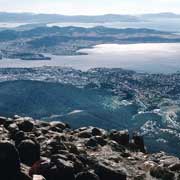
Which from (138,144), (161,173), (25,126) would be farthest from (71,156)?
(138,144)

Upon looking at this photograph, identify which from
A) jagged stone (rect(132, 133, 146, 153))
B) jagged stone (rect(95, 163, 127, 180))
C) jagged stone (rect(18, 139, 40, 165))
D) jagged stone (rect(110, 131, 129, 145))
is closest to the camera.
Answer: jagged stone (rect(95, 163, 127, 180))

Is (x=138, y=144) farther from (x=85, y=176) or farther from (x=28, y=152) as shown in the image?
(x=85, y=176)

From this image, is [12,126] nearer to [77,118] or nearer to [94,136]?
[94,136]

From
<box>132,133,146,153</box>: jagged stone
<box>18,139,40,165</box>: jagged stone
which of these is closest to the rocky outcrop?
<box>18,139,40,165</box>: jagged stone

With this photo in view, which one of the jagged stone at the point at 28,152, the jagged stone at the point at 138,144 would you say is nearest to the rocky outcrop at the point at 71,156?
the jagged stone at the point at 28,152

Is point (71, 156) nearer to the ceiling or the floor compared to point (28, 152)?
nearer to the floor

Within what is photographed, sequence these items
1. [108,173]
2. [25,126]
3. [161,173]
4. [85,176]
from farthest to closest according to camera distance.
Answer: [25,126] < [161,173] < [108,173] < [85,176]

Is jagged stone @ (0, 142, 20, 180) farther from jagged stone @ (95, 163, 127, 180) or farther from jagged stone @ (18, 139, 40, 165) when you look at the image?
jagged stone @ (95, 163, 127, 180)

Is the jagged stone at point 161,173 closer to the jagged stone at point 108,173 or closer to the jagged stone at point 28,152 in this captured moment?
the jagged stone at point 108,173
